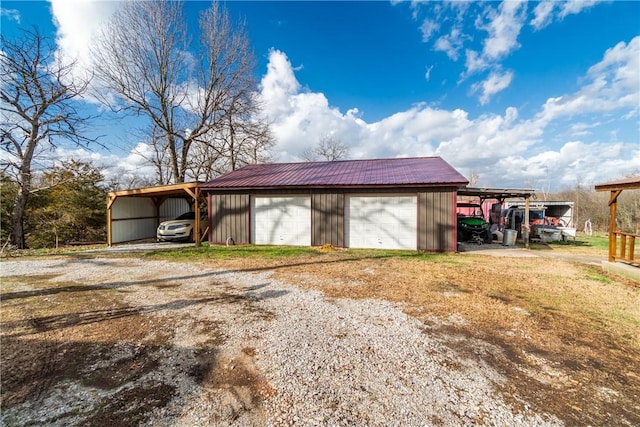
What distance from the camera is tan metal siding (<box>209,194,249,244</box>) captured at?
10.4 metres

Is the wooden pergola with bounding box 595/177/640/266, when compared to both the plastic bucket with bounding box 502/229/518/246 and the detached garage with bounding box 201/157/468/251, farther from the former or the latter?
the plastic bucket with bounding box 502/229/518/246

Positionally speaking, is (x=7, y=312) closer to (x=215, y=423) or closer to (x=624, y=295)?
(x=215, y=423)

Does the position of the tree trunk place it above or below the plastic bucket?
above

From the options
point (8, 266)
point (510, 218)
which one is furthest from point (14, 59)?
point (510, 218)

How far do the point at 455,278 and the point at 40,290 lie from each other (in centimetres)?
814

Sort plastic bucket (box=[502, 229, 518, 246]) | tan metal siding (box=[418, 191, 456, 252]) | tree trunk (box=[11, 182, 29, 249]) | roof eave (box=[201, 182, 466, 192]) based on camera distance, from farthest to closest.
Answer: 1. tree trunk (box=[11, 182, 29, 249])
2. plastic bucket (box=[502, 229, 518, 246])
3. tan metal siding (box=[418, 191, 456, 252])
4. roof eave (box=[201, 182, 466, 192])

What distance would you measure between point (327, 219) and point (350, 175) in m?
2.14

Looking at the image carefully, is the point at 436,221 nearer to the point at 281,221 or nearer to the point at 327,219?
the point at 327,219

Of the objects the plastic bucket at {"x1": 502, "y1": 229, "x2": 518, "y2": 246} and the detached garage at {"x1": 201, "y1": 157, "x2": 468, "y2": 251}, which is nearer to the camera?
the detached garage at {"x1": 201, "y1": 157, "x2": 468, "y2": 251}

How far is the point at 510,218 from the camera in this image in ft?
47.5

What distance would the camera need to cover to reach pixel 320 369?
2451 millimetres

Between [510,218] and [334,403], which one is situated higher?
[510,218]

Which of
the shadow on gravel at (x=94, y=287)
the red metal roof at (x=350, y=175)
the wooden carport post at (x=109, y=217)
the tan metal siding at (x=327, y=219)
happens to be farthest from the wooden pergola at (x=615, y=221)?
the wooden carport post at (x=109, y=217)

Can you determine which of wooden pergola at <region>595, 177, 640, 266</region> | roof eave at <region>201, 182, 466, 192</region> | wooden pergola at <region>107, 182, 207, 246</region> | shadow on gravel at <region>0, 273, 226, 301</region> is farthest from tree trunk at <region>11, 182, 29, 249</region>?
wooden pergola at <region>595, 177, 640, 266</region>
